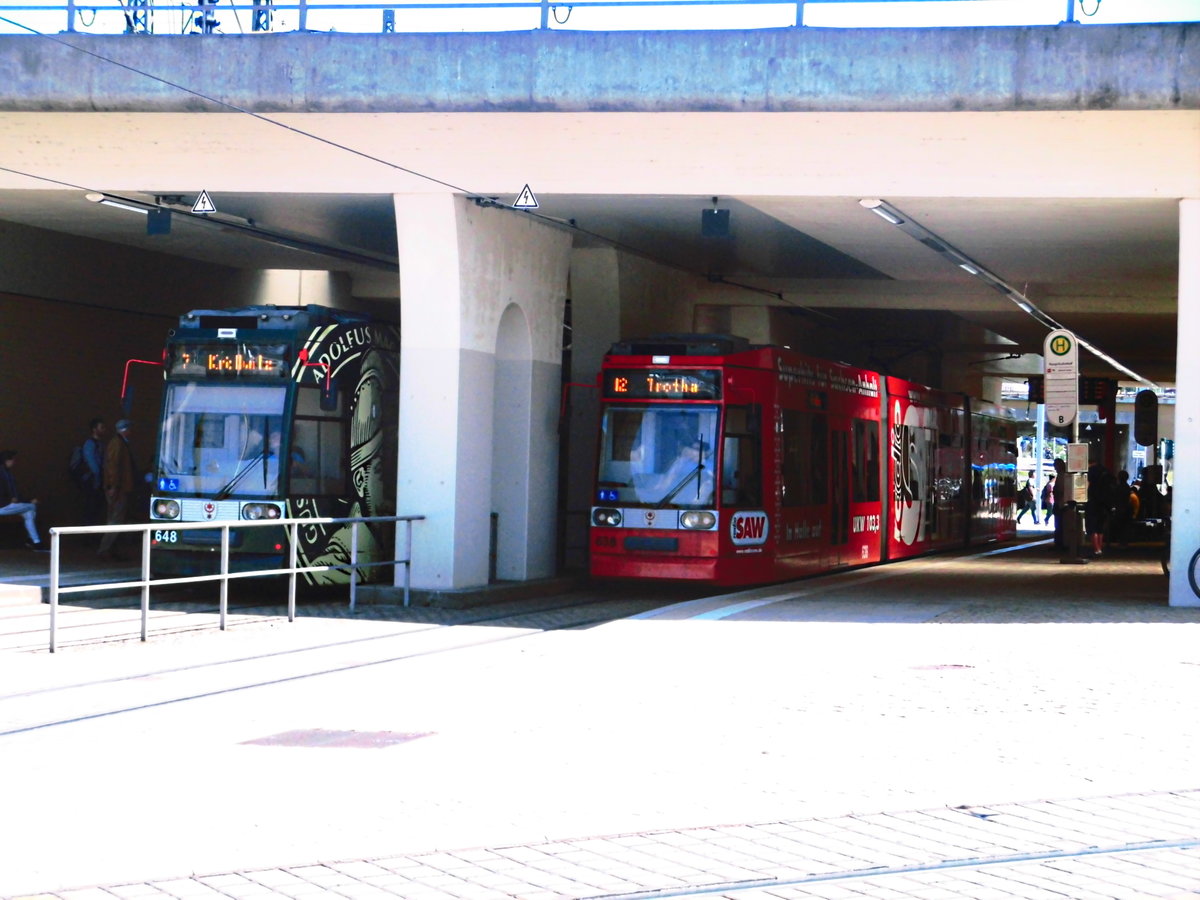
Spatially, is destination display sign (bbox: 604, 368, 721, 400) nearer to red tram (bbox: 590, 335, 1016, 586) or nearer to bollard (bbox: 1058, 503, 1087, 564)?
red tram (bbox: 590, 335, 1016, 586)

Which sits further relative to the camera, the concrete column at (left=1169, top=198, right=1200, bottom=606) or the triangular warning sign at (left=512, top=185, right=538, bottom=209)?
the triangular warning sign at (left=512, top=185, right=538, bottom=209)

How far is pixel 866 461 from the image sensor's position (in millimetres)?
25969

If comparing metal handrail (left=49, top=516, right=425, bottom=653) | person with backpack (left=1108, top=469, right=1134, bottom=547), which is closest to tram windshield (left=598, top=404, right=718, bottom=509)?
metal handrail (left=49, top=516, right=425, bottom=653)

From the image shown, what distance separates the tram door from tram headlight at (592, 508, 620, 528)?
4673 mm

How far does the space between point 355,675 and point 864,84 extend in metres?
7.82

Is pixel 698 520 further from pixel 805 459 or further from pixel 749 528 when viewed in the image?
pixel 805 459

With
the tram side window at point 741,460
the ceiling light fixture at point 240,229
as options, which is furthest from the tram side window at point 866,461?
the ceiling light fixture at point 240,229

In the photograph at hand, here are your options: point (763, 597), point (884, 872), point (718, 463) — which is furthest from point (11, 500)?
point (884, 872)

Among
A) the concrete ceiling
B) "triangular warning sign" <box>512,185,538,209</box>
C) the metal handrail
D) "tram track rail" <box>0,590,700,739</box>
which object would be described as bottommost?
"tram track rail" <box>0,590,700,739</box>

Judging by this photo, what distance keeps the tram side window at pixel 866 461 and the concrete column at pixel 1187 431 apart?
26.8 feet

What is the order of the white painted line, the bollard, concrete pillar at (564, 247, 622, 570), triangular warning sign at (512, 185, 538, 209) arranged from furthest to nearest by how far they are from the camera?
the bollard
concrete pillar at (564, 247, 622, 570)
triangular warning sign at (512, 185, 538, 209)
the white painted line

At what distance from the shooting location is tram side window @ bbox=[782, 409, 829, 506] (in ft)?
70.9

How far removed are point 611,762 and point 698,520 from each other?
1135 centimetres

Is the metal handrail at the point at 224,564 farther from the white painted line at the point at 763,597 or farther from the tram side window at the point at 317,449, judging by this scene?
the white painted line at the point at 763,597
